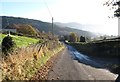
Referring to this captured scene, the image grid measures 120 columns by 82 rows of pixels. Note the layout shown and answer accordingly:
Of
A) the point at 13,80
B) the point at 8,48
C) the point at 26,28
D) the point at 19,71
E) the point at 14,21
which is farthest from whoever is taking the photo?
the point at 14,21

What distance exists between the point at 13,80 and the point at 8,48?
6871 millimetres

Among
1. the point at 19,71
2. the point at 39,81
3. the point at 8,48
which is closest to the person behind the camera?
the point at 19,71

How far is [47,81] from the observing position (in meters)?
14.0

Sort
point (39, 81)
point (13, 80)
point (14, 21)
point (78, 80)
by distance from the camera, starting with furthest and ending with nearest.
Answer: point (14, 21) → point (78, 80) → point (39, 81) → point (13, 80)

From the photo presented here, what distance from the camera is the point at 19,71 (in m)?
12.8

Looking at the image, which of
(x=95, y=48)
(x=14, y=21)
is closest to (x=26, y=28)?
(x=14, y=21)

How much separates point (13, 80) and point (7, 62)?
186 cm

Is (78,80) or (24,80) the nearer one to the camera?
(24,80)

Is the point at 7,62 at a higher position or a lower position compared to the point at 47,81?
higher

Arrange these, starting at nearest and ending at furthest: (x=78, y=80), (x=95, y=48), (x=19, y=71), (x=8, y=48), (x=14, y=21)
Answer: (x=19, y=71) → (x=78, y=80) → (x=8, y=48) → (x=95, y=48) → (x=14, y=21)

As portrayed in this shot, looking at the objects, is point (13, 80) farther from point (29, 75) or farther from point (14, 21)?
point (14, 21)

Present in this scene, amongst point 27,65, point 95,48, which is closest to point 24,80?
point 27,65

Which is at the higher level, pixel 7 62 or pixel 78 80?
pixel 7 62

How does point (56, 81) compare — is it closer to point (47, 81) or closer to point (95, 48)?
point (47, 81)
